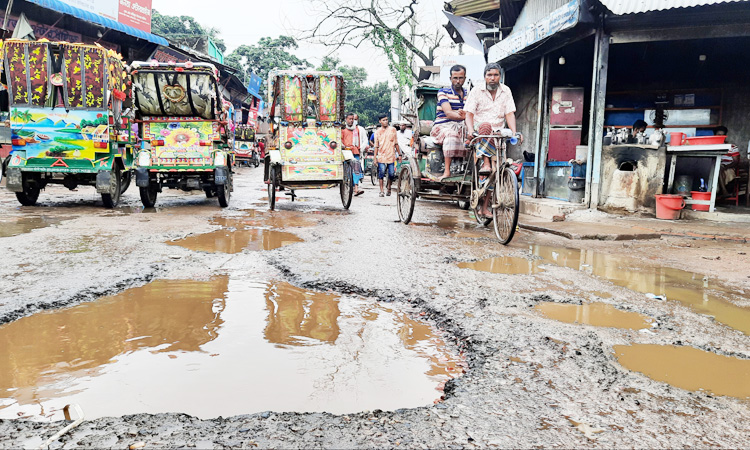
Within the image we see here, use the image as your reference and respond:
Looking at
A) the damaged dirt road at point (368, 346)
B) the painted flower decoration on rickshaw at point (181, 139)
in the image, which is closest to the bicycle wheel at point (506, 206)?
the damaged dirt road at point (368, 346)

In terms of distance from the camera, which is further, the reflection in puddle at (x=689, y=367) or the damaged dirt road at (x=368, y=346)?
the reflection in puddle at (x=689, y=367)

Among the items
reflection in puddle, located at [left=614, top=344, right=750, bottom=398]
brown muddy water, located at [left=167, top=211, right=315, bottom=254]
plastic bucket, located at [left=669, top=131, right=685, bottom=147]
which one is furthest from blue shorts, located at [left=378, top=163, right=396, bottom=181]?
reflection in puddle, located at [left=614, top=344, right=750, bottom=398]

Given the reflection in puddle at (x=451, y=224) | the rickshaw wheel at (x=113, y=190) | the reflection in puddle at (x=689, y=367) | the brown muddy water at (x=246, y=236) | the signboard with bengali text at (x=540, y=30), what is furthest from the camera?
the rickshaw wheel at (x=113, y=190)

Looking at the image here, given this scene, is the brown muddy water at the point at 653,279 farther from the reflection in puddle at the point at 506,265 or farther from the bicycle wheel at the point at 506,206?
the bicycle wheel at the point at 506,206

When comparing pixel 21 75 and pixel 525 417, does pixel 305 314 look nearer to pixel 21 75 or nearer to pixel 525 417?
pixel 525 417

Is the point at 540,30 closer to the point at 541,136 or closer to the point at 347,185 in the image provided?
the point at 541,136

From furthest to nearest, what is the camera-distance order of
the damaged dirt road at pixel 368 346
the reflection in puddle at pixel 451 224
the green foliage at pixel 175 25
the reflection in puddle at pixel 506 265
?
the green foliage at pixel 175 25
the reflection in puddle at pixel 451 224
the reflection in puddle at pixel 506 265
the damaged dirt road at pixel 368 346

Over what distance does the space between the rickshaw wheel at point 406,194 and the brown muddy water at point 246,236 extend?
1.32m

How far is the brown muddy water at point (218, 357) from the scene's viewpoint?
6.93 ft

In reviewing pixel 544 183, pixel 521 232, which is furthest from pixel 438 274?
pixel 544 183

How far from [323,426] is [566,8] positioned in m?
8.49

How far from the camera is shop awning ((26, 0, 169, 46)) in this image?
13.8 meters

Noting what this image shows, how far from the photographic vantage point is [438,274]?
168 inches

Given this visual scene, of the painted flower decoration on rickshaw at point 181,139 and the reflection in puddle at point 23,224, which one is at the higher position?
the painted flower decoration on rickshaw at point 181,139
